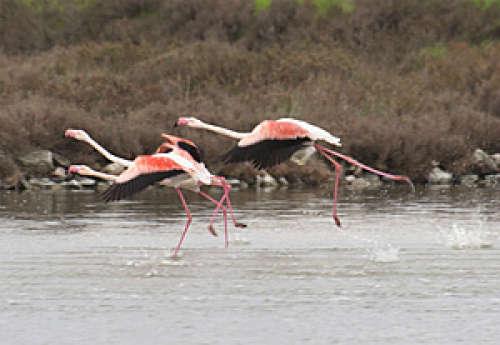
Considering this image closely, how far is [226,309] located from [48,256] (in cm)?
369

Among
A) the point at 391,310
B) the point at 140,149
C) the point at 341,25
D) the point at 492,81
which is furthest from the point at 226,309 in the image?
the point at 341,25

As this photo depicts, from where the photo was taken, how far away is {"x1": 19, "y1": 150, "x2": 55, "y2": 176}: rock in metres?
23.1

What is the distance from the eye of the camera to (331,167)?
82.9 feet

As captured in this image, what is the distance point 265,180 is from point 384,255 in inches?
437

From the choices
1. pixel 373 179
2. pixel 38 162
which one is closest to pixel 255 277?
pixel 38 162

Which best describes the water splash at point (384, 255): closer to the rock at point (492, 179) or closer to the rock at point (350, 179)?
the rock at point (350, 179)

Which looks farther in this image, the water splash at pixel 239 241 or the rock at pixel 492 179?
the rock at pixel 492 179

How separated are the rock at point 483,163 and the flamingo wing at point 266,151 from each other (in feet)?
42.9

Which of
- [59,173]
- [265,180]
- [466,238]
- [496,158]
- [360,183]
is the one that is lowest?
[466,238]

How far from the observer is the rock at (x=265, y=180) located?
23.4 meters

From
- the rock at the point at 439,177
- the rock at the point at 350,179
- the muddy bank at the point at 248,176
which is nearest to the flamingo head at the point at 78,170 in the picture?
the muddy bank at the point at 248,176

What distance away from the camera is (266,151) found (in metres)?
13.3

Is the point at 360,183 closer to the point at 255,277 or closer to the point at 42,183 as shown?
the point at 42,183

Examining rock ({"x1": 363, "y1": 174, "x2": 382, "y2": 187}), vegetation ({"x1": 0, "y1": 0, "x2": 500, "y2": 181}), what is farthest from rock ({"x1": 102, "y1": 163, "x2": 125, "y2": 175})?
rock ({"x1": 363, "y1": 174, "x2": 382, "y2": 187})
